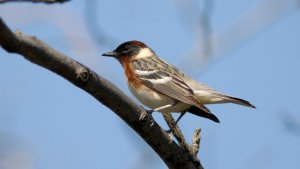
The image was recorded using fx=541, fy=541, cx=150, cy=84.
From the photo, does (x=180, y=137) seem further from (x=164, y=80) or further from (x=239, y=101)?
(x=164, y=80)

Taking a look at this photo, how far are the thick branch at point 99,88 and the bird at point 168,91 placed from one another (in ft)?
5.10

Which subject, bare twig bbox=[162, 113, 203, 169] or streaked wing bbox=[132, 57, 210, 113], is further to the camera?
streaked wing bbox=[132, 57, 210, 113]

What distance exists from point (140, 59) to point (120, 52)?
0.48 meters

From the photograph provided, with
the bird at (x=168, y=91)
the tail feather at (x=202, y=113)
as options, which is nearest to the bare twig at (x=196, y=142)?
the bird at (x=168, y=91)

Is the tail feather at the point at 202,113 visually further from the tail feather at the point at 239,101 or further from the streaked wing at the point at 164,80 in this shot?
the tail feather at the point at 239,101

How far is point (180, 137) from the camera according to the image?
687 cm

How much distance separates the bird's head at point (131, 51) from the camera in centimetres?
920

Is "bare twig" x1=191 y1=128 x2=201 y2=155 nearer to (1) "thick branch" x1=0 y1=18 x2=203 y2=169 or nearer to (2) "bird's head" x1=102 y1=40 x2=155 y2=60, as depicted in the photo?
(1) "thick branch" x1=0 y1=18 x2=203 y2=169

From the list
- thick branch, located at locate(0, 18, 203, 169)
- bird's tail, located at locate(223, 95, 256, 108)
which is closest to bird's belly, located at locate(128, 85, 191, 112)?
bird's tail, located at locate(223, 95, 256, 108)

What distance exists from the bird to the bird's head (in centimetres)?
33

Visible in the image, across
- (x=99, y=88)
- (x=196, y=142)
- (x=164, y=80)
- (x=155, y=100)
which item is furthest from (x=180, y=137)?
(x=99, y=88)

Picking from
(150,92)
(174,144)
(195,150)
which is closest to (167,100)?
(150,92)

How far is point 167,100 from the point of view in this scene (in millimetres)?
8008

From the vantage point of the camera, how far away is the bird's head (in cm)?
920
